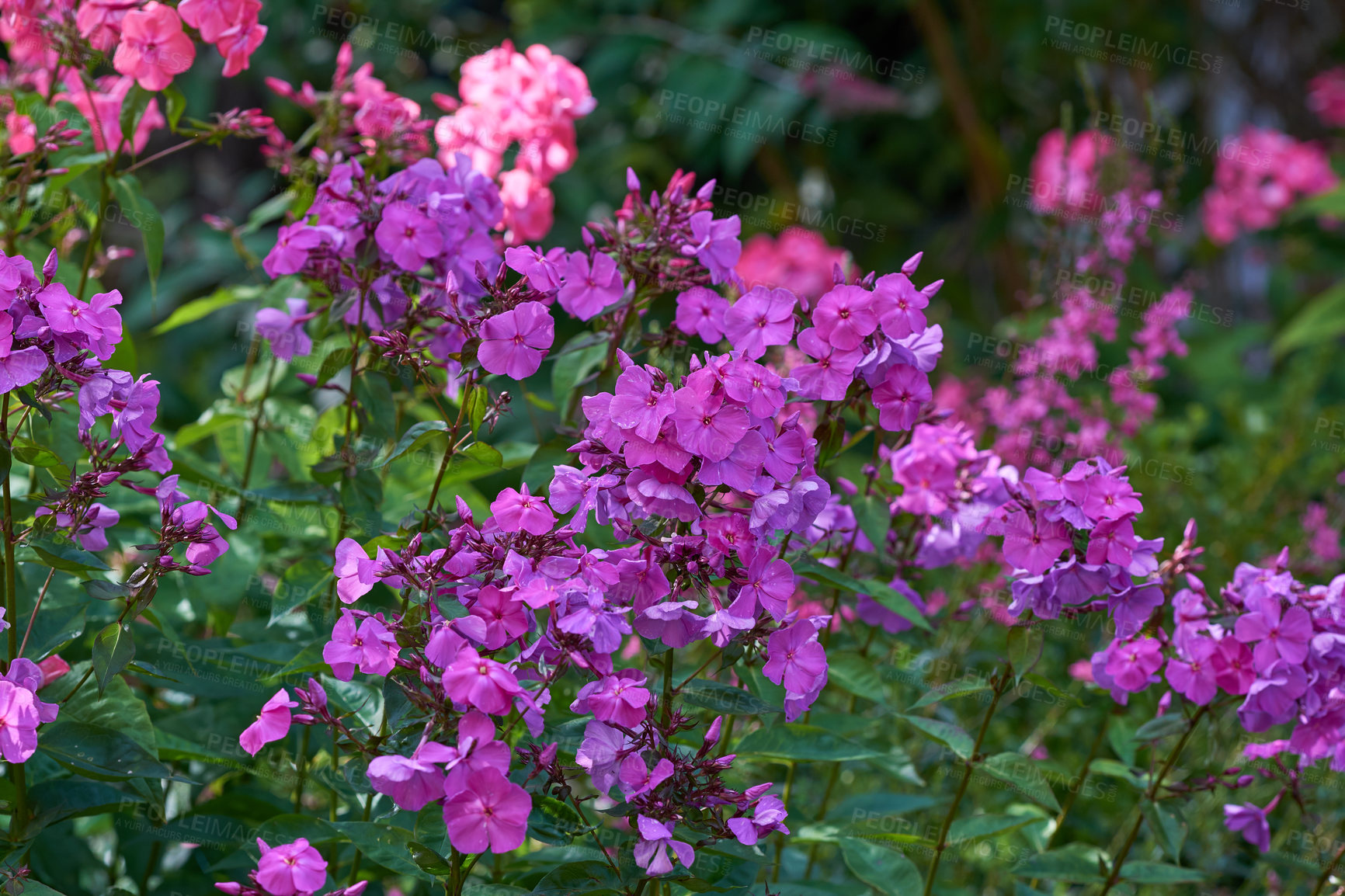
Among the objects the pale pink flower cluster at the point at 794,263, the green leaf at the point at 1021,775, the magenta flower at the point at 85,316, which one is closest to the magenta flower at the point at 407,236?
the magenta flower at the point at 85,316

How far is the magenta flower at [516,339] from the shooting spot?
1.13m

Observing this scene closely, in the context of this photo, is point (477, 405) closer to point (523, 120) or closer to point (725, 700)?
point (725, 700)

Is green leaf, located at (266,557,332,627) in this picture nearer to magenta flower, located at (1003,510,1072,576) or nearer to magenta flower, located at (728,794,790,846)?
magenta flower, located at (728,794,790,846)

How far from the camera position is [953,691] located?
1.33m

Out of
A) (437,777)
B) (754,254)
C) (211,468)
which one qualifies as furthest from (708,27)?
(437,777)

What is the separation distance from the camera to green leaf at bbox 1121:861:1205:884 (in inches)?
→ 54.2

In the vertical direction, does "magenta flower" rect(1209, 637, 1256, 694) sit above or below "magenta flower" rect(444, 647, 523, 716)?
below

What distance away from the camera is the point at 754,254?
385 centimetres

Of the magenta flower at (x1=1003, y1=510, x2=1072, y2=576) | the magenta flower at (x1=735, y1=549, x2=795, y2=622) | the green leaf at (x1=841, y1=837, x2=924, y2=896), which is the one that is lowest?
the green leaf at (x1=841, y1=837, x2=924, y2=896)

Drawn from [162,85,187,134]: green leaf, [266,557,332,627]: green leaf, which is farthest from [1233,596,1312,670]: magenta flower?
[162,85,187,134]: green leaf

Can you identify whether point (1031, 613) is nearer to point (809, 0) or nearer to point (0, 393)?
point (0, 393)

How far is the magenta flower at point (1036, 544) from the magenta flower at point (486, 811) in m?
0.57

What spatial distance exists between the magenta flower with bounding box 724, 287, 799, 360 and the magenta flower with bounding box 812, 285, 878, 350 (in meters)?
0.04

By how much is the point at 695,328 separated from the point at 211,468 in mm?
844
